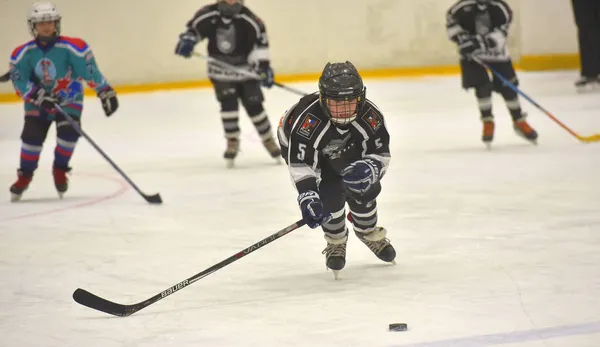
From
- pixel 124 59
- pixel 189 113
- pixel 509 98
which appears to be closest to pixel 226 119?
pixel 509 98

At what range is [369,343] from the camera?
290 centimetres

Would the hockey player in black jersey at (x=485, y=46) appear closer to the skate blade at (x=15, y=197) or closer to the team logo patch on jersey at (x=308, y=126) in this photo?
the skate blade at (x=15, y=197)

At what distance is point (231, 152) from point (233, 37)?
71 centimetres

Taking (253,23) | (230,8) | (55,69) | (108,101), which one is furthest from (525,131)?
(55,69)

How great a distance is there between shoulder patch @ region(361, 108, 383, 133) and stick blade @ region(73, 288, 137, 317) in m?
0.97

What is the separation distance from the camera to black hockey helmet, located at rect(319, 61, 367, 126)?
10.9 ft

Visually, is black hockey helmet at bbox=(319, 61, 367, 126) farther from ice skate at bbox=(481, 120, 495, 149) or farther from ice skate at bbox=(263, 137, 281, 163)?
ice skate at bbox=(481, 120, 495, 149)

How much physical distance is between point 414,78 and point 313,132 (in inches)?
308

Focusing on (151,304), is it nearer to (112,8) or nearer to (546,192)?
(546,192)

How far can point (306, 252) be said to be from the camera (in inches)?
161

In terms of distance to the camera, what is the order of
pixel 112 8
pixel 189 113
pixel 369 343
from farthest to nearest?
pixel 112 8 < pixel 189 113 < pixel 369 343

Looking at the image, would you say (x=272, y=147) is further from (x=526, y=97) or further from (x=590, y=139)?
(x=590, y=139)

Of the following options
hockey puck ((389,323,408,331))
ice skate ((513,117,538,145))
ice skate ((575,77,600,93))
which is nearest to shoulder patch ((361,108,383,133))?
hockey puck ((389,323,408,331))

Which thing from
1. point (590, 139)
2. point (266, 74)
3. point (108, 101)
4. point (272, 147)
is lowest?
point (590, 139)
